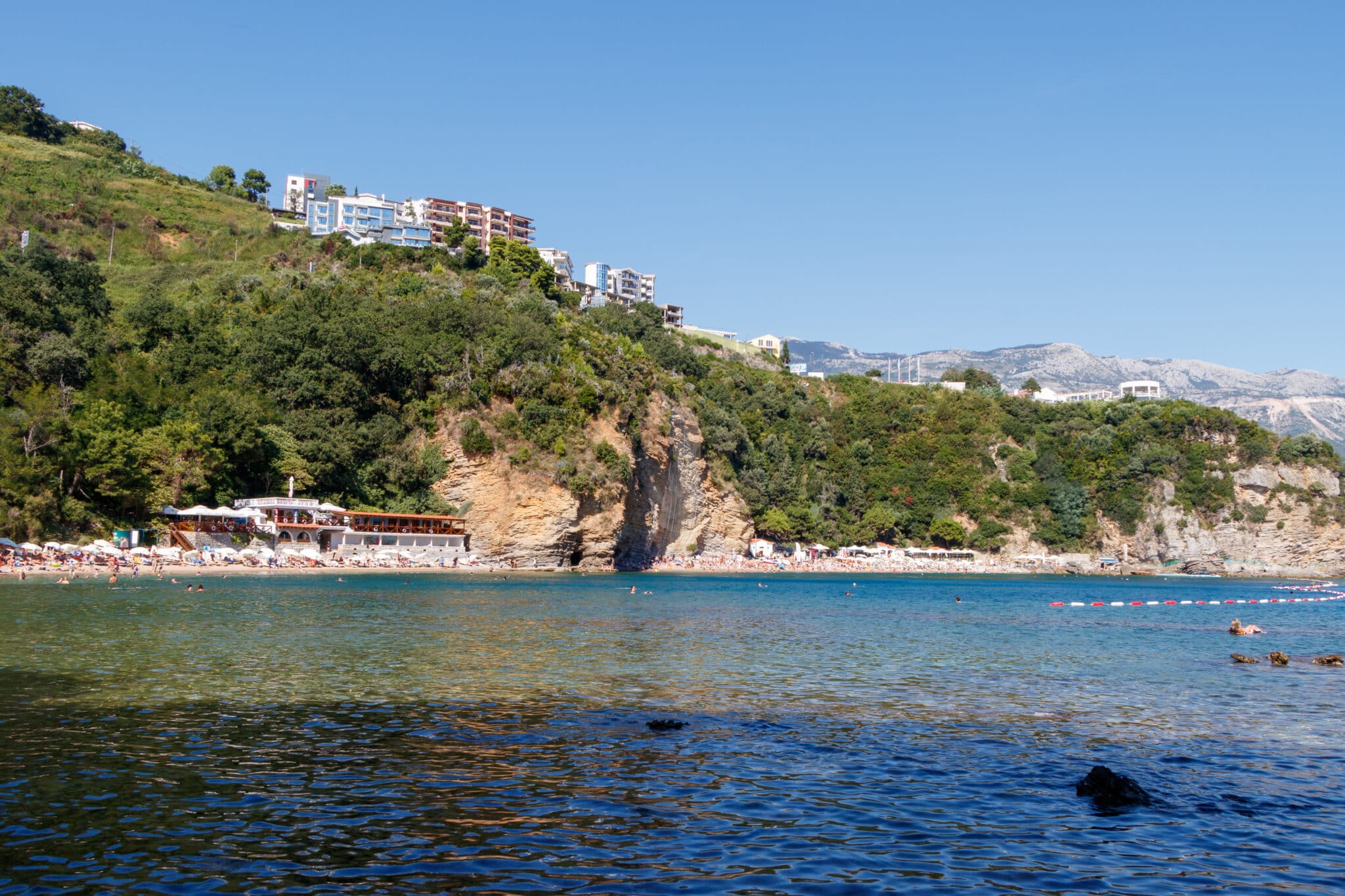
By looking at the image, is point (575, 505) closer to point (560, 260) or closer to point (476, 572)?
point (476, 572)

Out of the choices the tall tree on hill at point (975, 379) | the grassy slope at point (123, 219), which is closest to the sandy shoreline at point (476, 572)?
the tall tree on hill at point (975, 379)

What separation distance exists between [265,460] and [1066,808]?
60.3m

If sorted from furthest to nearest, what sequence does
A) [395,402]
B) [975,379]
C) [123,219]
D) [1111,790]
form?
[975,379], [123,219], [395,402], [1111,790]

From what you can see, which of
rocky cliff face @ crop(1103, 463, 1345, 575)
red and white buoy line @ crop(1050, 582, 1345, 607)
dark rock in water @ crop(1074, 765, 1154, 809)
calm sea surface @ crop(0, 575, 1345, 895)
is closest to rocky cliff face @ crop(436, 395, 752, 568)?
red and white buoy line @ crop(1050, 582, 1345, 607)

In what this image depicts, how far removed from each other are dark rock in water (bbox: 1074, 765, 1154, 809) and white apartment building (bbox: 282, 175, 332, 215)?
16015 centimetres

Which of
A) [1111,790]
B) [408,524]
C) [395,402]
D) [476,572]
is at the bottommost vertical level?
[476,572]

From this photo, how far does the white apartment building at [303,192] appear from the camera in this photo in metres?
159

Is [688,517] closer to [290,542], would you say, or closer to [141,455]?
[290,542]

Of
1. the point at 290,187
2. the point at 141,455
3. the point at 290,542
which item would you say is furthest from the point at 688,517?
the point at 290,187

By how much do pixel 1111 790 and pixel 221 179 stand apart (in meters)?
148

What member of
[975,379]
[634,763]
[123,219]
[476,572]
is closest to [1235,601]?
[476,572]

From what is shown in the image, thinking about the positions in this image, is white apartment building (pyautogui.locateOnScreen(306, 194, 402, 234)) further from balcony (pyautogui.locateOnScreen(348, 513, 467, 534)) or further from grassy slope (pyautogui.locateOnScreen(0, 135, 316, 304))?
balcony (pyautogui.locateOnScreen(348, 513, 467, 534))

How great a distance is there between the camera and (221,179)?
137m

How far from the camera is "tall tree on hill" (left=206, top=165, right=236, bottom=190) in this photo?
136 m
